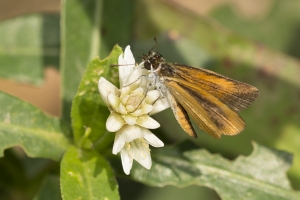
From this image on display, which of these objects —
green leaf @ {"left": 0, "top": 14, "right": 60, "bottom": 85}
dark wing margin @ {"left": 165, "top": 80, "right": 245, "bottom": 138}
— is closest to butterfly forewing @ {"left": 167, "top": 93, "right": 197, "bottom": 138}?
dark wing margin @ {"left": 165, "top": 80, "right": 245, "bottom": 138}

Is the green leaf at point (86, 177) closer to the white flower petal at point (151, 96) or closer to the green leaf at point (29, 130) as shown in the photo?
the green leaf at point (29, 130)

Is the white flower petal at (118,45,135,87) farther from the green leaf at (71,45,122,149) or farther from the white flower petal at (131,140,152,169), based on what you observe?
the white flower petal at (131,140,152,169)

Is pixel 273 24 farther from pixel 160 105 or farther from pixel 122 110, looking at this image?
pixel 122 110

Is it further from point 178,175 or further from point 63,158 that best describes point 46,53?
point 178,175

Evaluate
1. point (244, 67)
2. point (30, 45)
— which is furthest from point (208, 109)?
point (30, 45)

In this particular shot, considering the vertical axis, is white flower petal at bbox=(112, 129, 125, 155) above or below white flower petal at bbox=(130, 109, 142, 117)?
below
